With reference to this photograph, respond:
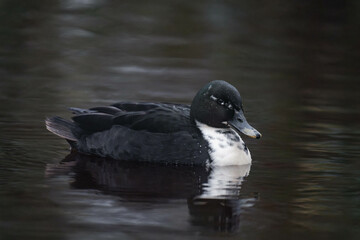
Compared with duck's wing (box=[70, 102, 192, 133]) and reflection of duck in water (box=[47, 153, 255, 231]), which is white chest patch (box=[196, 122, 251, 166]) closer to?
reflection of duck in water (box=[47, 153, 255, 231])

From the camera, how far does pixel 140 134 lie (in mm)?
8922

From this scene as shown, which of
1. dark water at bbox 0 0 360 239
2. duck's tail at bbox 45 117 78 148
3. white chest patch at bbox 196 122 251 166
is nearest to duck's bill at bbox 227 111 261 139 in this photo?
white chest patch at bbox 196 122 251 166

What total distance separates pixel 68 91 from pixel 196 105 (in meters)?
3.34

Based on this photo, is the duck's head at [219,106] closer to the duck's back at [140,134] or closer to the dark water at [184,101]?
the duck's back at [140,134]

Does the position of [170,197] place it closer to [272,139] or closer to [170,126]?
[170,126]

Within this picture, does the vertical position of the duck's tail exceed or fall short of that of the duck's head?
it falls short

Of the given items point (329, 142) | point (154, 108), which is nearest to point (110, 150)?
point (154, 108)

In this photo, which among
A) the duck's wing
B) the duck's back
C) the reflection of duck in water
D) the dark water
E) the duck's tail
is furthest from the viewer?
the duck's tail

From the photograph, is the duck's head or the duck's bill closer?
the duck's bill

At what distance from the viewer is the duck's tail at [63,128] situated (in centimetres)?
924

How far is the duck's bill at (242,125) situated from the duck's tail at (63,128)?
1.62 m

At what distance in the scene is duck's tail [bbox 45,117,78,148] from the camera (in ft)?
30.3

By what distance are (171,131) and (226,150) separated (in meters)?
0.57

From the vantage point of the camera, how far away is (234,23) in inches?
681
